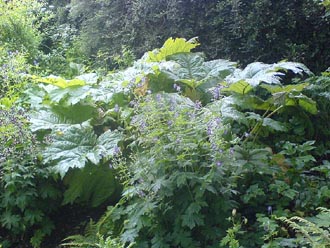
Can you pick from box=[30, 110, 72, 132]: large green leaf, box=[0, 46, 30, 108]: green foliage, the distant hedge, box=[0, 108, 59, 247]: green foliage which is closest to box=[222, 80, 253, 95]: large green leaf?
box=[30, 110, 72, 132]: large green leaf

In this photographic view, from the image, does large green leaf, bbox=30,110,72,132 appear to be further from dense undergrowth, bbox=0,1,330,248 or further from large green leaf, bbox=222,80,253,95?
large green leaf, bbox=222,80,253,95

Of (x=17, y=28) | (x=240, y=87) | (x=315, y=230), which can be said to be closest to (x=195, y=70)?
(x=240, y=87)

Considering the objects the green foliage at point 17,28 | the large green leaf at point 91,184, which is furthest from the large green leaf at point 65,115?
the green foliage at point 17,28

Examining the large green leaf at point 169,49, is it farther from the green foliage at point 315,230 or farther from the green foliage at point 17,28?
the green foliage at point 17,28

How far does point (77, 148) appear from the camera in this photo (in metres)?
3.25

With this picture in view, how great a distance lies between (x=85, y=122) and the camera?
11.5 feet

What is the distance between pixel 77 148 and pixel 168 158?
0.95m

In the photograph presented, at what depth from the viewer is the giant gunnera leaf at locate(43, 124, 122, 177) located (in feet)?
10.2

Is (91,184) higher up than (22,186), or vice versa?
(22,186)

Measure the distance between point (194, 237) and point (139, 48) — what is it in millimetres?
3559

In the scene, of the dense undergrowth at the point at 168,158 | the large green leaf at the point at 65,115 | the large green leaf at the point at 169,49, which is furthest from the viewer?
the large green leaf at the point at 169,49

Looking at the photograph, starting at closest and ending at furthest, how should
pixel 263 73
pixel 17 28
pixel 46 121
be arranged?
pixel 263 73, pixel 46 121, pixel 17 28

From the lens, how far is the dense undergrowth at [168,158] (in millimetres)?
2559

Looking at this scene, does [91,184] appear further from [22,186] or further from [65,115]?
[65,115]
